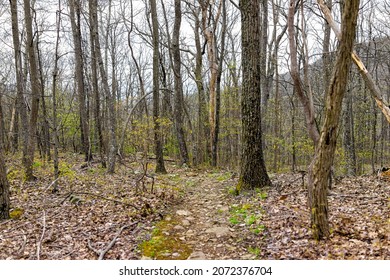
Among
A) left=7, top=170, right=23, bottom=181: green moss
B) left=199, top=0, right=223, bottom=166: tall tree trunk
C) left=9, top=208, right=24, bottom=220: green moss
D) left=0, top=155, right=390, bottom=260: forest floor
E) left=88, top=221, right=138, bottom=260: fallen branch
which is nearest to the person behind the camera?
left=0, top=155, right=390, bottom=260: forest floor

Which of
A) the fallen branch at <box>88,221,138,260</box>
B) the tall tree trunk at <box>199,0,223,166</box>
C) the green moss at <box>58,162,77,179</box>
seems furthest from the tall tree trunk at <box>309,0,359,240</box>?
the tall tree trunk at <box>199,0,223,166</box>

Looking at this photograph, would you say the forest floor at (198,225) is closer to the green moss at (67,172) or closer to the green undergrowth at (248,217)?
the green undergrowth at (248,217)

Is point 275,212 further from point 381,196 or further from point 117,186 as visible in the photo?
point 117,186

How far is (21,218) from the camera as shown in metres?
6.25

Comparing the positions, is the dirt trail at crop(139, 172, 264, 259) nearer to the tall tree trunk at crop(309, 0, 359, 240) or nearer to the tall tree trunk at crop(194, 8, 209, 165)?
the tall tree trunk at crop(309, 0, 359, 240)

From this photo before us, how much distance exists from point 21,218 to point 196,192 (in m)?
4.30

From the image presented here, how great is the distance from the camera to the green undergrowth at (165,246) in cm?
439

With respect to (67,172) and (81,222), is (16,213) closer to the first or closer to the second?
(81,222)

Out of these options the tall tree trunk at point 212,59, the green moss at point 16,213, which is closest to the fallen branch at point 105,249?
the green moss at point 16,213

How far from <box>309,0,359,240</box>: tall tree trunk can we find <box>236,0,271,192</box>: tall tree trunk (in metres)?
2.91

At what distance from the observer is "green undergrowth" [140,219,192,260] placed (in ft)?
14.4

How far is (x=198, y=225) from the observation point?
5.63 meters

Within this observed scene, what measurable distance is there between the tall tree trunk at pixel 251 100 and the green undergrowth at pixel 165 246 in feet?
8.69

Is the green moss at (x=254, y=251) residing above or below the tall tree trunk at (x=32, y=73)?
below
